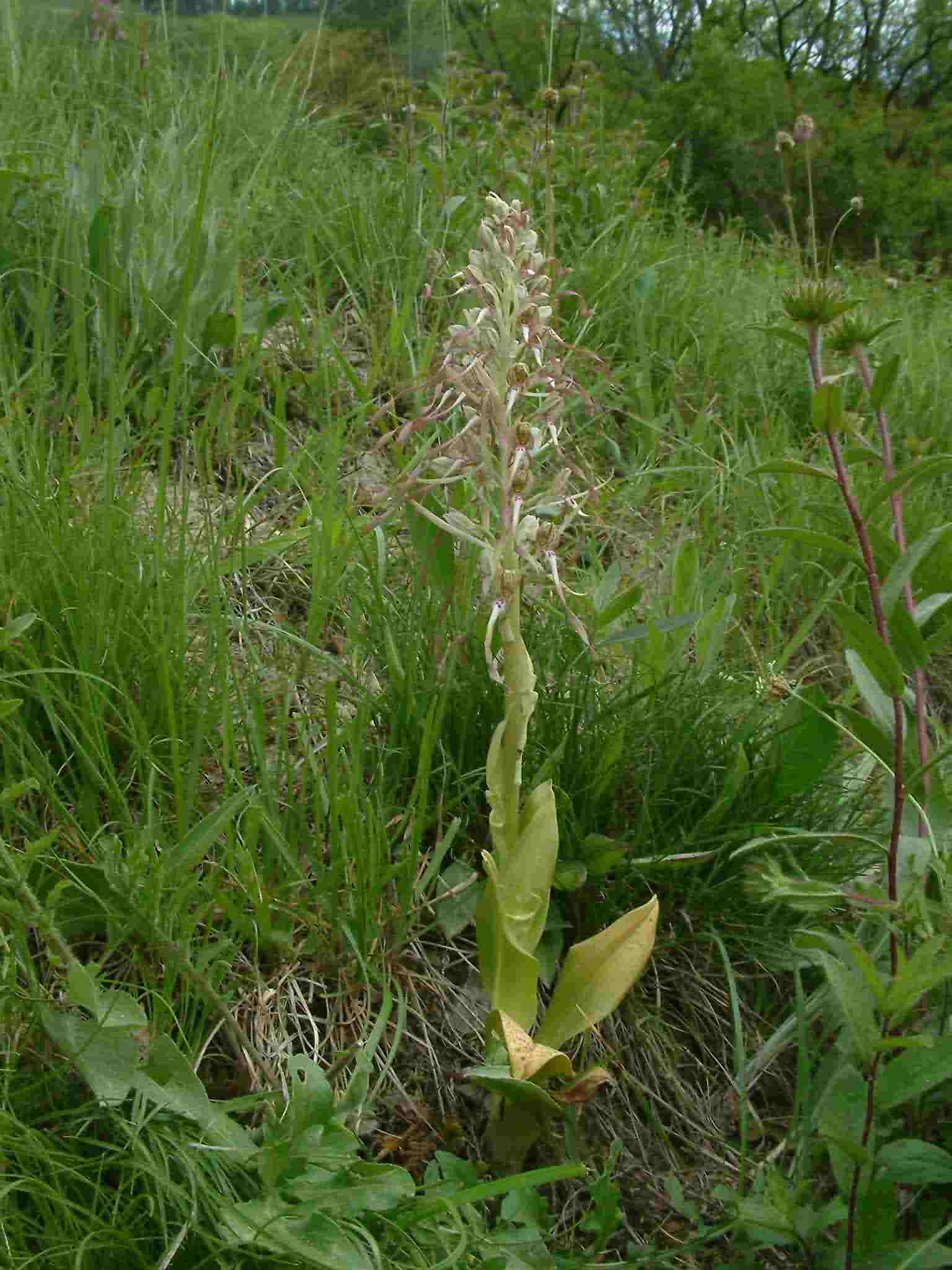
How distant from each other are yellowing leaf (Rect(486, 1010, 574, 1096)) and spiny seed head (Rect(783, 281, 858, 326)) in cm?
91

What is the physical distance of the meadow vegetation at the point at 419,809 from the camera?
1.13 meters

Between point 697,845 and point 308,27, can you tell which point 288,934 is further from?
point 308,27

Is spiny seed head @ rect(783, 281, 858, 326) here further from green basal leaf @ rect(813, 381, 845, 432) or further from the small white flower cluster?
the small white flower cluster

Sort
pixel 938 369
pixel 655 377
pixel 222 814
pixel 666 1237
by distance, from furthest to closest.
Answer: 1. pixel 938 369
2. pixel 655 377
3. pixel 666 1237
4. pixel 222 814

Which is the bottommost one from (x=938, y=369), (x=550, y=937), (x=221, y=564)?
(x=550, y=937)

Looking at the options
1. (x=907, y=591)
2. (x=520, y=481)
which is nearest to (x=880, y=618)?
(x=907, y=591)

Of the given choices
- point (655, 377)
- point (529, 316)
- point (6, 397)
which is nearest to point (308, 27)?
point (655, 377)

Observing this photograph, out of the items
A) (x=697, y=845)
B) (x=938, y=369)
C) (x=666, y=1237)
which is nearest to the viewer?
(x=666, y=1237)

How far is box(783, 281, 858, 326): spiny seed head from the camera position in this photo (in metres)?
1.27

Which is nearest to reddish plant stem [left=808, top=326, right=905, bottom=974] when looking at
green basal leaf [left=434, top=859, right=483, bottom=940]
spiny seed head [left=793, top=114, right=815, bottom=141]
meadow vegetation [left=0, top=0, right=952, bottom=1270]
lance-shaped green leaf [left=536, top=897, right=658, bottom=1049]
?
meadow vegetation [left=0, top=0, right=952, bottom=1270]

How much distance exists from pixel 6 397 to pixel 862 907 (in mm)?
1510

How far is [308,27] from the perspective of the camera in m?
4.25

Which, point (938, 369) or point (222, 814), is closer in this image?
point (222, 814)

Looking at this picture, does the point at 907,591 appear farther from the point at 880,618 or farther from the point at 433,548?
the point at 433,548
